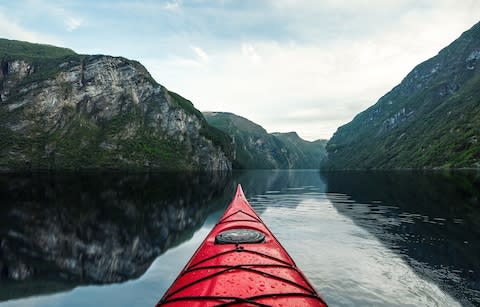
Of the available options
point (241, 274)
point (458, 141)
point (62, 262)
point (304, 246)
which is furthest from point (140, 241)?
point (458, 141)

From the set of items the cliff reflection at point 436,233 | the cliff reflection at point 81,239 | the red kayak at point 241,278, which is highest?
the red kayak at point 241,278

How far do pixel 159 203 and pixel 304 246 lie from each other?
29114 millimetres

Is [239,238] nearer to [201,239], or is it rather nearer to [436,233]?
[201,239]

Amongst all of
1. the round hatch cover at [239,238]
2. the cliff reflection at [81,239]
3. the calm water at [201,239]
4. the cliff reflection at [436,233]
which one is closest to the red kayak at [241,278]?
the round hatch cover at [239,238]

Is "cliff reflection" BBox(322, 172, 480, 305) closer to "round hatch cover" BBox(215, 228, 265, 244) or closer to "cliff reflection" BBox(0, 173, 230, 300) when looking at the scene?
"round hatch cover" BBox(215, 228, 265, 244)

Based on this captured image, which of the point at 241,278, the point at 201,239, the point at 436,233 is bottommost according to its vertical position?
the point at 201,239

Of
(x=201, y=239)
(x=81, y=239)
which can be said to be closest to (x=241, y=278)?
(x=201, y=239)

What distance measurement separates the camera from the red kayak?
7129 mm

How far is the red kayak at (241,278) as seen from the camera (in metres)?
7.13

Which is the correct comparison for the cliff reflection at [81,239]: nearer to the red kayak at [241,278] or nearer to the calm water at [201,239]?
the calm water at [201,239]

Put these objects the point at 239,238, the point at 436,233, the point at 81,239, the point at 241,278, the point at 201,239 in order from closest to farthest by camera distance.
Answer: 1. the point at 241,278
2. the point at 239,238
3. the point at 436,233
4. the point at 81,239
5. the point at 201,239

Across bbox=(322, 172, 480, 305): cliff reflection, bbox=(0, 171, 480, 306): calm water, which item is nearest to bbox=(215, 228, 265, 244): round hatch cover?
bbox=(0, 171, 480, 306): calm water

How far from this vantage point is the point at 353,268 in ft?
56.4

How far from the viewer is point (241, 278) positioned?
848 centimetres
